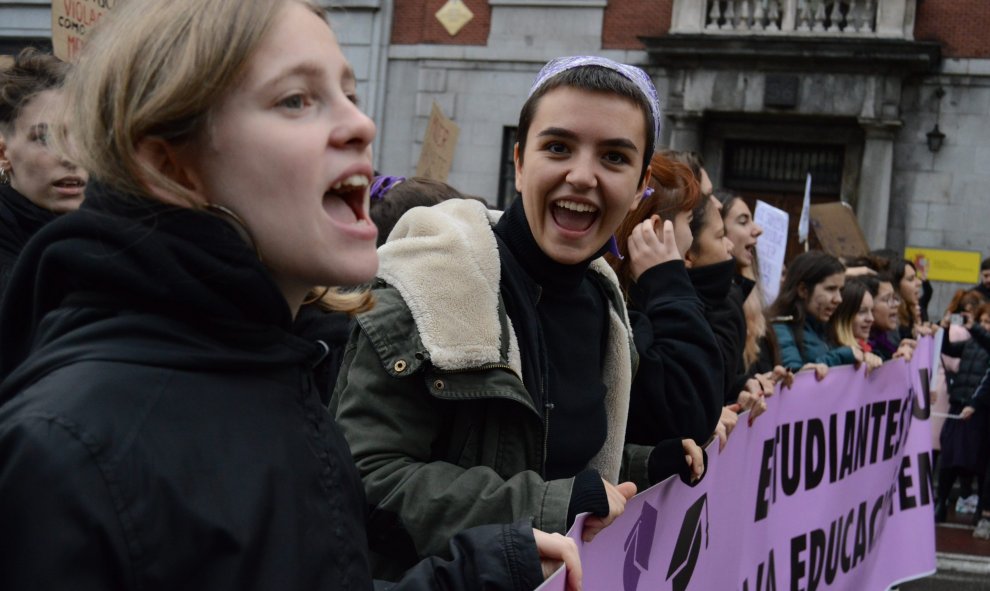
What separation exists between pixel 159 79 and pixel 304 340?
0.37 meters

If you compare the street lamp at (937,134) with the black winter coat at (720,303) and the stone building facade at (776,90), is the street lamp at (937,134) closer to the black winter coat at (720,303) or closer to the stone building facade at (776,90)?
the stone building facade at (776,90)

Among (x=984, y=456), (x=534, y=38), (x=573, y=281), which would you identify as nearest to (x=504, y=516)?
(x=573, y=281)

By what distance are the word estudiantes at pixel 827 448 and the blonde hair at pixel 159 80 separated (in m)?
3.16

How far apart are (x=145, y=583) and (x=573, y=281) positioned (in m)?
1.50

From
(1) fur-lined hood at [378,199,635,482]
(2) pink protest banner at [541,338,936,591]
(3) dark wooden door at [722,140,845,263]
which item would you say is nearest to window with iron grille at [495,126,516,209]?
(3) dark wooden door at [722,140,845,263]

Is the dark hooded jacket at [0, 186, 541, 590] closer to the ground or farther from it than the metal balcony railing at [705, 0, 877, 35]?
closer to the ground

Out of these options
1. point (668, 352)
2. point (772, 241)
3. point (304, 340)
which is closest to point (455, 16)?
point (772, 241)

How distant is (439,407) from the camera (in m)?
2.24

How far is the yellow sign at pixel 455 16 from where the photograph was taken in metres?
18.2

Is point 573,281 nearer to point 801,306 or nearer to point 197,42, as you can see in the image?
point 197,42

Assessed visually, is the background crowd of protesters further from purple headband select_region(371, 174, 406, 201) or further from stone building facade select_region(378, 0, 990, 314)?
stone building facade select_region(378, 0, 990, 314)

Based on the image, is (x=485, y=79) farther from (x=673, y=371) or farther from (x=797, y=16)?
(x=673, y=371)

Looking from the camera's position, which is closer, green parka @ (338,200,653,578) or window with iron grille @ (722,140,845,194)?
green parka @ (338,200,653,578)

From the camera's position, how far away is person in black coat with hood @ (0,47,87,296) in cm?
A: 321
